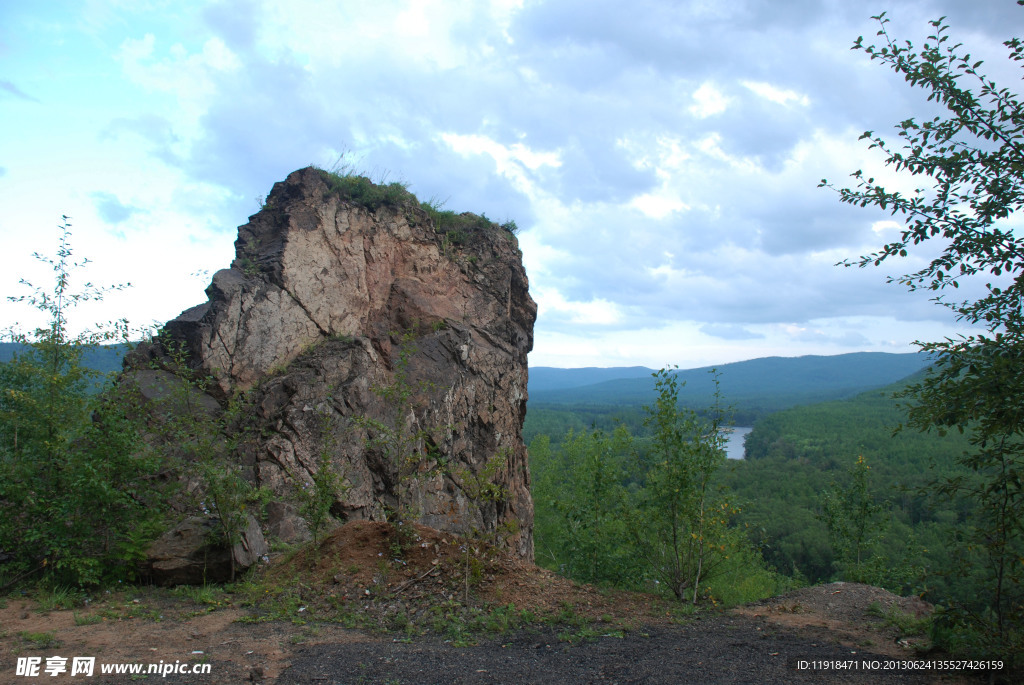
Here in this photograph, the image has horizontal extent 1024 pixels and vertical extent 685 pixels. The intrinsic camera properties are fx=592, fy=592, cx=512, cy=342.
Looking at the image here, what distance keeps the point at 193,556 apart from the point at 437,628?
357 centimetres

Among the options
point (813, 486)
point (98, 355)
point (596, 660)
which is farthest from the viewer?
point (813, 486)

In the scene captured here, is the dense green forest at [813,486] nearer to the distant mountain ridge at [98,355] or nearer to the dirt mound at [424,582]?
the dirt mound at [424,582]

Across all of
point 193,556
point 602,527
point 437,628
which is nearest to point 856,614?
point 602,527

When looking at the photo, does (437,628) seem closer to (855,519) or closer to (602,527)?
(602,527)

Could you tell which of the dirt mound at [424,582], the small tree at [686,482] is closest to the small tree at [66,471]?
the dirt mound at [424,582]

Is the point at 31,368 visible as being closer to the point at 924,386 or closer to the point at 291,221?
the point at 291,221

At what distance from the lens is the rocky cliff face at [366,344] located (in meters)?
11.5

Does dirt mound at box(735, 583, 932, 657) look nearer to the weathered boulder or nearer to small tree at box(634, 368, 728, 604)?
small tree at box(634, 368, 728, 604)

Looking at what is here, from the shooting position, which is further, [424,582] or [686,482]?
[686,482]

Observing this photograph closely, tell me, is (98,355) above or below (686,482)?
above

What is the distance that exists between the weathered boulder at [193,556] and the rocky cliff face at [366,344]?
6.37 feet

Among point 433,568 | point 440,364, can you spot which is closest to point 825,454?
point 440,364

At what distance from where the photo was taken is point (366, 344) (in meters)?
13.7

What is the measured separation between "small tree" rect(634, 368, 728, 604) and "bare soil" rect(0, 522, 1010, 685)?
78 centimetres
